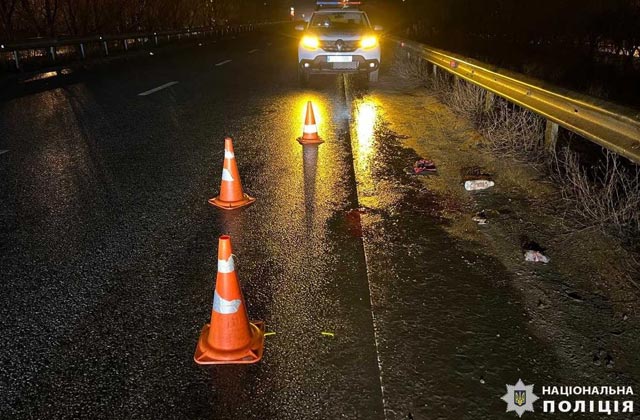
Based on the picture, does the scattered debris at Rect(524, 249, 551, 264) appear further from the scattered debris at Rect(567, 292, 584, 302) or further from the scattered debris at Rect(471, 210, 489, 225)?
the scattered debris at Rect(471, 210, 489, 225)

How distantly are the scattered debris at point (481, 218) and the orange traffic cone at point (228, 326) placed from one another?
2345 millimetres

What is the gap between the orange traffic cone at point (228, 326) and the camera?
2.70 metres

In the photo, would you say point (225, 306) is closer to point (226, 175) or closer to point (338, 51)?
point (226, 175)

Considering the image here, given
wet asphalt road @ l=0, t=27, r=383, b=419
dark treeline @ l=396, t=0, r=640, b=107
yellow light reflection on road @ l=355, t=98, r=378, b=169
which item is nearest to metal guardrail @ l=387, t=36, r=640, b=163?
yellow light reflection on road @ l=355, t=98, r=378, b=169

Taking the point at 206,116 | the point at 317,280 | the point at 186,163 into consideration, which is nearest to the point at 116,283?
the point at 317,280

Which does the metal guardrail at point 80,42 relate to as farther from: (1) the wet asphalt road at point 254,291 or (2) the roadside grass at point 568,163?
(2) the roadside grass at point 568,163

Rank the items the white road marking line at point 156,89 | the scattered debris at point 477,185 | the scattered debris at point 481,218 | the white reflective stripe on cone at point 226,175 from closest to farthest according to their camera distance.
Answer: the scattered debris at point 481,218
the white reflective stripe on cone at point 226,175
the scattered debris at point 477,185
the white road marking line at point 156,89

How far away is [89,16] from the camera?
26.0 metres

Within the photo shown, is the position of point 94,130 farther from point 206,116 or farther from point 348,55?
point 348,55

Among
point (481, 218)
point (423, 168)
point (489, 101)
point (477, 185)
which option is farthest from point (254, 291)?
point (489, 101)

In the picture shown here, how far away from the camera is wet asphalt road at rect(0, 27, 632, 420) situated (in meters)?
2.46

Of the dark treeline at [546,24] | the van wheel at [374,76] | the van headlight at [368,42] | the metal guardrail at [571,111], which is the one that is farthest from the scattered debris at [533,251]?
the dark treeline at [546,24]

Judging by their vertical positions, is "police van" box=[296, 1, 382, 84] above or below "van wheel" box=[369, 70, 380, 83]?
above

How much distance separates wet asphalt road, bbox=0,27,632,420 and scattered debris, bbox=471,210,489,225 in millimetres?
365
